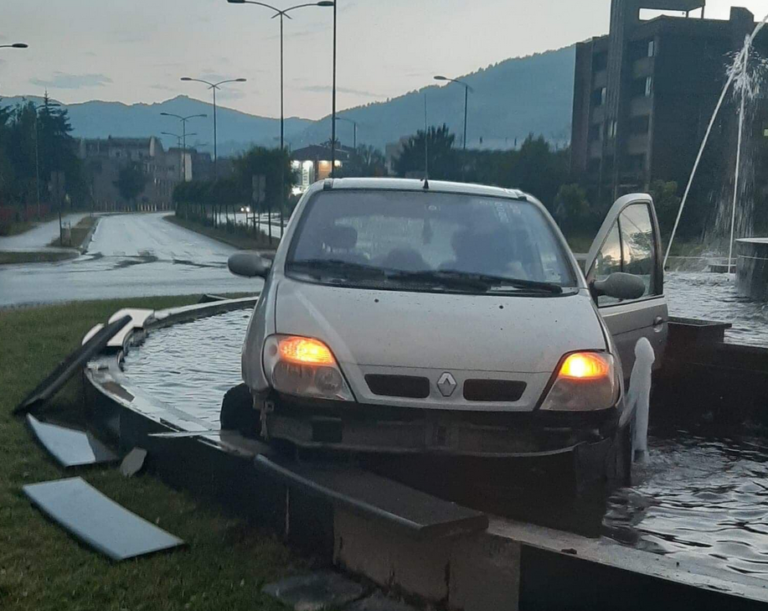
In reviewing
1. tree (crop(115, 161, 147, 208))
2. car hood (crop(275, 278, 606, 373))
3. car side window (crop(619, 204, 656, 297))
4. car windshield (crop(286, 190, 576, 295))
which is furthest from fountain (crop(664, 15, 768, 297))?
tree (crop(115, 161, 147, 208))

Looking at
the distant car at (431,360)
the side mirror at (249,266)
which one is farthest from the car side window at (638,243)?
the side mirror at (249,266)

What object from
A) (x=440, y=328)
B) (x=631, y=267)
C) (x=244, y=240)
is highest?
(x=631, y=267)

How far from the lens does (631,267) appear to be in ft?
23.4

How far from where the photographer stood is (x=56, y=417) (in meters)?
7.39

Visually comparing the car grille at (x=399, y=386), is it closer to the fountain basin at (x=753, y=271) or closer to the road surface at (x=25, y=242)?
the fountain basin at (x=753, y=271)

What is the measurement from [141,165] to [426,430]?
6163 inches

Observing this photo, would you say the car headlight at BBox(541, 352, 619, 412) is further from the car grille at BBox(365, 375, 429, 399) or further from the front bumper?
the car grille at BBox(365, 375, 429, 399)

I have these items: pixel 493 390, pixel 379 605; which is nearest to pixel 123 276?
pixel 493 390

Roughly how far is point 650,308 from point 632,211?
0.74 metres

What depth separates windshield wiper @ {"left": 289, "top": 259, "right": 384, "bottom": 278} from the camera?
5.14m

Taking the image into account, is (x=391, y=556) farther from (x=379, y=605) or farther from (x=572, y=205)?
(x=572, y=205)

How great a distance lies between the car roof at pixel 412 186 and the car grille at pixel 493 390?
192 cm

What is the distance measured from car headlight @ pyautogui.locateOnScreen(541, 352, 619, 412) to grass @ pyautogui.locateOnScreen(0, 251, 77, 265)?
2916 centimetres

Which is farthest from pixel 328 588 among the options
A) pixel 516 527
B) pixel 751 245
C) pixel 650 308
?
pixel 751 245
